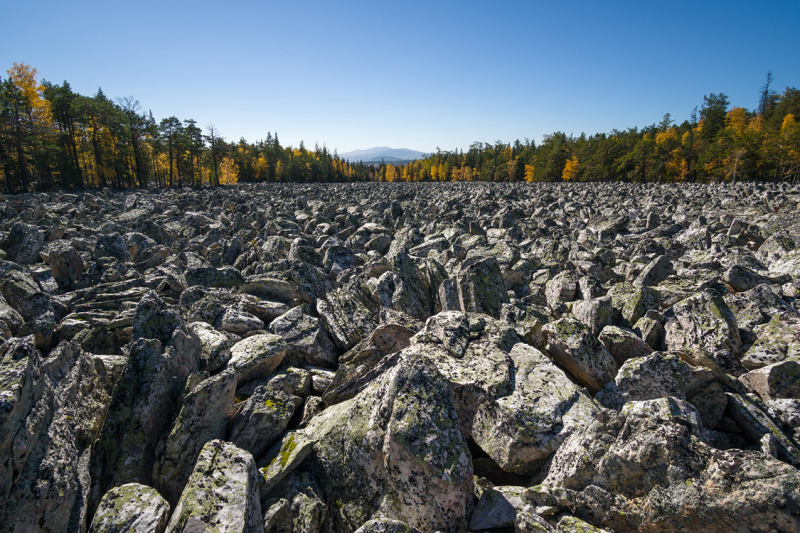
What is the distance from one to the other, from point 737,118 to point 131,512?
382 feet

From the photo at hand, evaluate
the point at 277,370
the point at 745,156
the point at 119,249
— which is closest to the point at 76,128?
the point at 119,249

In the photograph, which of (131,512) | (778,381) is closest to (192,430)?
(131,512)

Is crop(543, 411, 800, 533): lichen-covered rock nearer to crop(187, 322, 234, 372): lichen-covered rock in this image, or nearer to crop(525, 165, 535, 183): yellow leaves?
crop(187, 322, 234, 372): lichen-covered rock

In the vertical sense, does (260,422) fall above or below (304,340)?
below

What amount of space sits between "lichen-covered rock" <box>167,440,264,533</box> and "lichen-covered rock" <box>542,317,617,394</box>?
4.69m

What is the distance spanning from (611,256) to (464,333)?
31.6 ft

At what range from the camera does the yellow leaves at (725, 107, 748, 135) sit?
2943 inches

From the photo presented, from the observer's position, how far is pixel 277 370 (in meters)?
5.96

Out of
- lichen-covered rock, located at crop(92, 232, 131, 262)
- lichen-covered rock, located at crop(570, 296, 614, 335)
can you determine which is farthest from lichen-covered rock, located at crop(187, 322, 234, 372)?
lichen-covered rock, located at crop(92, 232, 131, 262)

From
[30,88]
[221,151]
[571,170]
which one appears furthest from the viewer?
[571,170]

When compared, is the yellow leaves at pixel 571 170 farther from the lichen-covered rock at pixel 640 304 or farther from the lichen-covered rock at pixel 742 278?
the lichen-covered rock at pixel 640 304

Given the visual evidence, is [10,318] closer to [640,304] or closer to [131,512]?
[131,512]

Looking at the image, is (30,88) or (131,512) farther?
(30,88)

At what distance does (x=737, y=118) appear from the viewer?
256 feet
